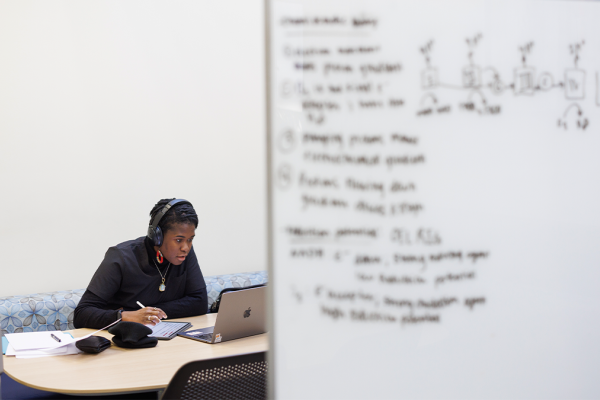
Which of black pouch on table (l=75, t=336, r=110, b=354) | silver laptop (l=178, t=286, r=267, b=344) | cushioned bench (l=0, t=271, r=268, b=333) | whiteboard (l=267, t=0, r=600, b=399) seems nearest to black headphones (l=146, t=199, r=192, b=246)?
silver laptop (l=178, t=286, r=267, b=344)

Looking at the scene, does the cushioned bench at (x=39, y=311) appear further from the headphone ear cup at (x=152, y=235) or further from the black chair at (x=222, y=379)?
the black chair at (x=222, y=379)

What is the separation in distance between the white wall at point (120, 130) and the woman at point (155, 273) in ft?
2.77

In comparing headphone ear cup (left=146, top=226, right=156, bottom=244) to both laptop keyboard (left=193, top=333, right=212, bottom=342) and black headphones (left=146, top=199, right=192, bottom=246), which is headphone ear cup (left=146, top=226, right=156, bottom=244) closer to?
black headphones (left=146, top=199, right=192, bottom=246)

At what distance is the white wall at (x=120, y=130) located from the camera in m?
2.78

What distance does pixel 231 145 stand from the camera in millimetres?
3375

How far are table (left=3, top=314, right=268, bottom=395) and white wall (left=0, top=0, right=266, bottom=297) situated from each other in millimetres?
1419

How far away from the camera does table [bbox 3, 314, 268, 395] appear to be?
1.33 meters

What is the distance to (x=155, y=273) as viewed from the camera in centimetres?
229

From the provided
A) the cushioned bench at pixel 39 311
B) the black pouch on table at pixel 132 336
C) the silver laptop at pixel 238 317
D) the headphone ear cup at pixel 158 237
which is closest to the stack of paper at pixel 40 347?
the black pouch on table at pixel 132 336

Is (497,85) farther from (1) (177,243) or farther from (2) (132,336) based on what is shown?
(1) (177,243)

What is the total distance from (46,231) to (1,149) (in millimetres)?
539

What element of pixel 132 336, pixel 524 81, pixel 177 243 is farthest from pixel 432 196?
pixel 177 243

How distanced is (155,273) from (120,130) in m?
1.19

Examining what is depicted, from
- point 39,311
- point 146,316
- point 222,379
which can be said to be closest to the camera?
point 222,379
